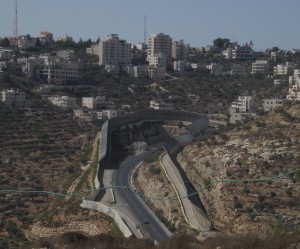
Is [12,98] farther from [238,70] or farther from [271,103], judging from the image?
[238,70]

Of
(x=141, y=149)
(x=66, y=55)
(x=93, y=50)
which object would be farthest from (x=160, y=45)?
(x=141, y=149)

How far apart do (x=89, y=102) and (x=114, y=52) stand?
854 inches

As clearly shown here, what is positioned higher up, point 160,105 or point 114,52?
point 114,52

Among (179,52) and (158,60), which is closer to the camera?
(158,60)

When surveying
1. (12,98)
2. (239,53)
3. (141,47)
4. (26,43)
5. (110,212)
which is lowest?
(110,212)

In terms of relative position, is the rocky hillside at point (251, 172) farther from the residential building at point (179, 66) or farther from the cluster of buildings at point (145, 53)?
the residential building at point (179, 66)

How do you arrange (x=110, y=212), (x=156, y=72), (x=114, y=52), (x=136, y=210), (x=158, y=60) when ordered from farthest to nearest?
(x=158, y=60)
(x=114, y=52)
(x=156, y=72)
(x=136, y=210)
(x=110, y=212)

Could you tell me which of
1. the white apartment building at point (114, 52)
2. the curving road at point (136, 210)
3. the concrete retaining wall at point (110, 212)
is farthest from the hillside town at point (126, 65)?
the concrete retaining wall at point (110, 212)

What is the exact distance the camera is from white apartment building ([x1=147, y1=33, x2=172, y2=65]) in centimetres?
8462

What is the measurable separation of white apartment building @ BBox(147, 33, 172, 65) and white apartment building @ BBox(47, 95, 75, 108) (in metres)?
27.9

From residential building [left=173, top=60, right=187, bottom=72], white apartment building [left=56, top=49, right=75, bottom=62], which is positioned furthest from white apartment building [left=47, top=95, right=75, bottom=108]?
residential building [left=173, top=60, right=187, bottom=72]

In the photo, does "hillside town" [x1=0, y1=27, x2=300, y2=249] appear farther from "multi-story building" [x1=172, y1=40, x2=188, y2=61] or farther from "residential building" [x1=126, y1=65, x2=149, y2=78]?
"multi-story building" [x1=172, y1=40, x2=188, y2=61]

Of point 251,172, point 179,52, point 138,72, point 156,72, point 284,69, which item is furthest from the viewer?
point 179,52

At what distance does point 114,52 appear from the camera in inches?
3091
